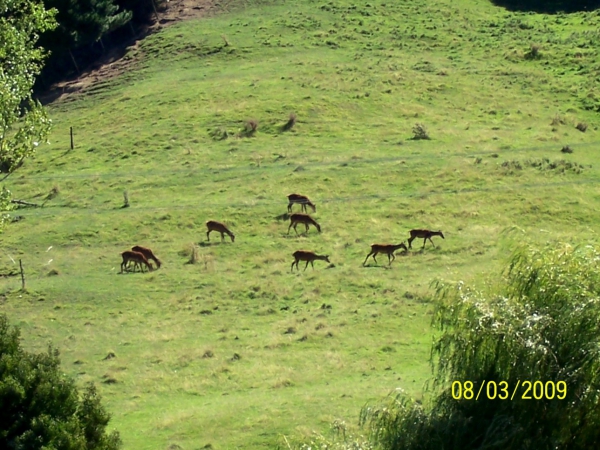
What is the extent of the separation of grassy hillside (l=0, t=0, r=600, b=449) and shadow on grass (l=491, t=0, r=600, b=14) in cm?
276

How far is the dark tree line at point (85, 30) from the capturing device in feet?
207

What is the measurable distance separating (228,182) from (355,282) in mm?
13546

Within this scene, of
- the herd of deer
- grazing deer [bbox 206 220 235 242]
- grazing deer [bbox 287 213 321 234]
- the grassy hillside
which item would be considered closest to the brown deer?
the herd of deer

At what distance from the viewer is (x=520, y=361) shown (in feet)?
39.8

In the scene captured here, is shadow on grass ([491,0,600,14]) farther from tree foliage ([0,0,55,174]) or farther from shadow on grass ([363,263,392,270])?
tree foliage ([0,0,55,174])

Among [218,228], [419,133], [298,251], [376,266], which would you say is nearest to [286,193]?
[218,228]

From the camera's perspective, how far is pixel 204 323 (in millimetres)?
28422

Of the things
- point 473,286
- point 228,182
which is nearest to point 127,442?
point 473,286

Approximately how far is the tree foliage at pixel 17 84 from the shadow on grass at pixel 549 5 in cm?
6104
